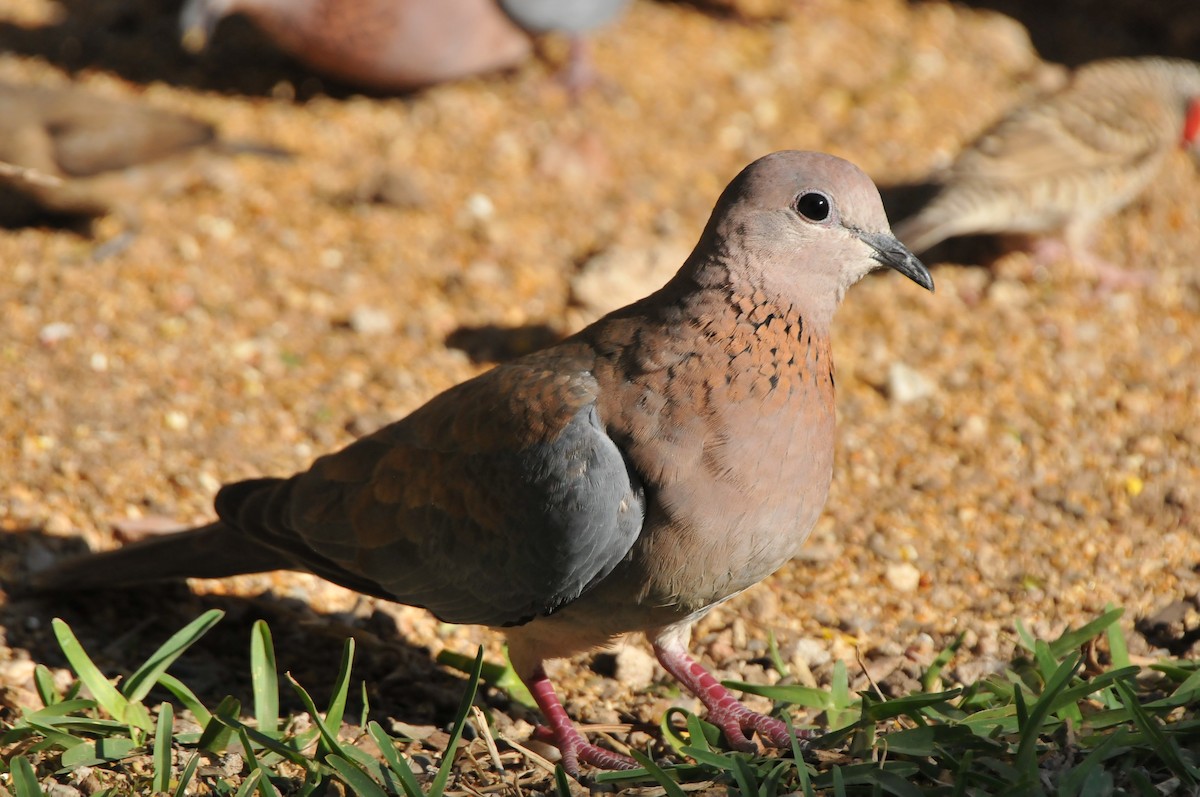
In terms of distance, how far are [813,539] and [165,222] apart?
3348 mm

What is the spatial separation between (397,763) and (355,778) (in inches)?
4.7

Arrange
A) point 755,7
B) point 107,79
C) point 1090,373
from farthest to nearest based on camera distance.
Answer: point 755,7 < point 107,79 < point 1090,373

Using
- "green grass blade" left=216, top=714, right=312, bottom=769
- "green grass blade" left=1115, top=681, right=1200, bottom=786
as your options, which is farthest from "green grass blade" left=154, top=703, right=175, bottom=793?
"green grass blade" left=1115, top=681, right=1200, bottom=786

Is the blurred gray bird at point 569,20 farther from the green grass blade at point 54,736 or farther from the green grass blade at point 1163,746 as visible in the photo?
the green grass blade at point 1163,746

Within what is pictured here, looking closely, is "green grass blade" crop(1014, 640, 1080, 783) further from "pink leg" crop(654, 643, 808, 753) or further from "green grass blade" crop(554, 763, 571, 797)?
"green grass blade" crop(554, 763, 571, 797)

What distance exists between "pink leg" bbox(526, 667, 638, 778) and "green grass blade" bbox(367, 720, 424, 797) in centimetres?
44

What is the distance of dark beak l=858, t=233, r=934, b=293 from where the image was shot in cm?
314

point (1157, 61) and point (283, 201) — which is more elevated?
point (1157, 61)

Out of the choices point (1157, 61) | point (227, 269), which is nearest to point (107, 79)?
point (227, 269)

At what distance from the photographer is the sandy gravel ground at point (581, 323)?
13.0 ft

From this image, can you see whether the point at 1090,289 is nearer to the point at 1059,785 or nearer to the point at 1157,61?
the point at 1157,61

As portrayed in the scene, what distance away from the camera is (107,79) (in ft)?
22.8

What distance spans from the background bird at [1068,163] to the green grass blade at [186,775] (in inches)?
153

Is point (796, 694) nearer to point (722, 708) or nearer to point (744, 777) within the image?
point (722, 708)
